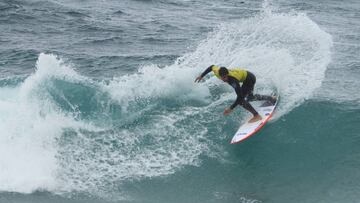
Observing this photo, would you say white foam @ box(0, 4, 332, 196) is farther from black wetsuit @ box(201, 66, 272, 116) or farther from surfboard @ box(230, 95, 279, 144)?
black wetsuit @ box(201, 66, 272, 116)

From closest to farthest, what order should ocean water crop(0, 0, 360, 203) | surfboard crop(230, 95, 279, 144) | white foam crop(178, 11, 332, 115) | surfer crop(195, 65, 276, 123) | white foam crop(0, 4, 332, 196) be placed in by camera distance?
1. ocean water crop(0, 0, 360, 203)
2. white foam crop(0, 4, 332, 196)
3. surfer crop(195, 65, 276, 123)
4. surfboard crop(230, 95, 279, 144)
5. white foam crop(178, 11, 332, 115)

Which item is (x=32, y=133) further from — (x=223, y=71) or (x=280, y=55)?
(x=280, y=55)

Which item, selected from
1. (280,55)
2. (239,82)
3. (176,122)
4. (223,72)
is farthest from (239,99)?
(280,55)

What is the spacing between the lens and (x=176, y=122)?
16094 millimetres

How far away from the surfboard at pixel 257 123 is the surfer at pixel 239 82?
214 mm

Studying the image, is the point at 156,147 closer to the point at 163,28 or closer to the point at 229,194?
the point at 229,194

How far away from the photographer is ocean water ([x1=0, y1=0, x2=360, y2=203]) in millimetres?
13461

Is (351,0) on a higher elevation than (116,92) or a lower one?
higher

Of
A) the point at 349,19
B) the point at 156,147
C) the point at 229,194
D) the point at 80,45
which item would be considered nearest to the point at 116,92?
the point at 156,147

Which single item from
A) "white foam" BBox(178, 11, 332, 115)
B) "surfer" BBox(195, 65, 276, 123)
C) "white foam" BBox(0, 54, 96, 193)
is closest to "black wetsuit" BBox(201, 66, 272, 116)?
"surfer" BBox(195, 65, 276, 123)

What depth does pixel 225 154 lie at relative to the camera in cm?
1497

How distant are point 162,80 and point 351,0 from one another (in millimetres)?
21894

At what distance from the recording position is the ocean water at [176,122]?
44.2 feet

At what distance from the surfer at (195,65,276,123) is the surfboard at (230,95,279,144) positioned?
21 centimetres
